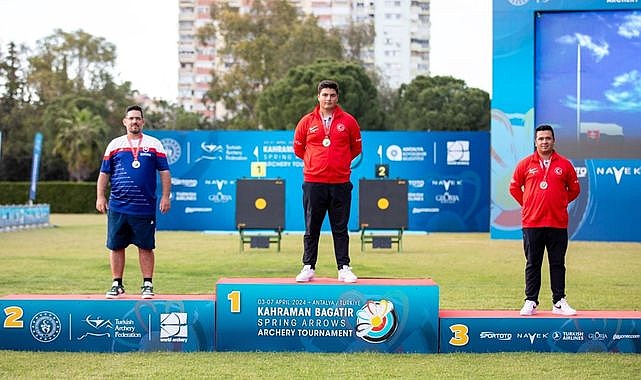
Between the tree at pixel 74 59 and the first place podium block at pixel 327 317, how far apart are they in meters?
56.9

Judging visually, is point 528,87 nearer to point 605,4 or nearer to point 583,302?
point 605,4

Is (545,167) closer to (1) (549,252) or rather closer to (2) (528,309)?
(1) (549,252)

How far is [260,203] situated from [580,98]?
6327 millimetres

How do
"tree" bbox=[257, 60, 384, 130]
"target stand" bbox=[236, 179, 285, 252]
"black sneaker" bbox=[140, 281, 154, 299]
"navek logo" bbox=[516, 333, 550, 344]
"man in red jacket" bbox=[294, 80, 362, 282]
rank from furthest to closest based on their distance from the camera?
"tree" bbox=[257, 60, 384, 130], "target stand" bbox=[236, 179, 285, 252], "man in red jacket" bbox=[294, 80, 362, 282], "black sneaker" bbox=[140, 281, 154, 299], "navek logo" bbox=[516, 333, 550, 344]

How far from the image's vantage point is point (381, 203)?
64.7 feet

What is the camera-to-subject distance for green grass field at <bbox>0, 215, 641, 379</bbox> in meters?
6.19

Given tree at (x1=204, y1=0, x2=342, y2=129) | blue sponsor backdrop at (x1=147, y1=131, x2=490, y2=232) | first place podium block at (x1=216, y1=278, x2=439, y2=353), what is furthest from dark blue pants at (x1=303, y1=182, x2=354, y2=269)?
tree at (x1=204, y1=0, x2=342, y2=129)

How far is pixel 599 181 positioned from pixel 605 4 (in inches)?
130

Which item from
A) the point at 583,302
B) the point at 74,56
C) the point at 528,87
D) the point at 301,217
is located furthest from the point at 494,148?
the point at 74,56

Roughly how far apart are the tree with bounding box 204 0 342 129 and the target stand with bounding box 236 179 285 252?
3696cm

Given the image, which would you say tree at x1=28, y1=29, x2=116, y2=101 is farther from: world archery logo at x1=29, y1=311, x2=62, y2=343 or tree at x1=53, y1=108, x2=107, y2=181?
world archery logo at x1=29, y1=311, x2=62, y2=343

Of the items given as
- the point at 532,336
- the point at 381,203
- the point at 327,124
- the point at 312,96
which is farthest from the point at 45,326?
the point at 312,96

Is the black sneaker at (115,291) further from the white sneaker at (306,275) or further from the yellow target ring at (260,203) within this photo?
the yellow target ring at (260,203)

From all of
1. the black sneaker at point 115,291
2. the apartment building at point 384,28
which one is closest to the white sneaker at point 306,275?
→ the black sneaker at point 115,291
